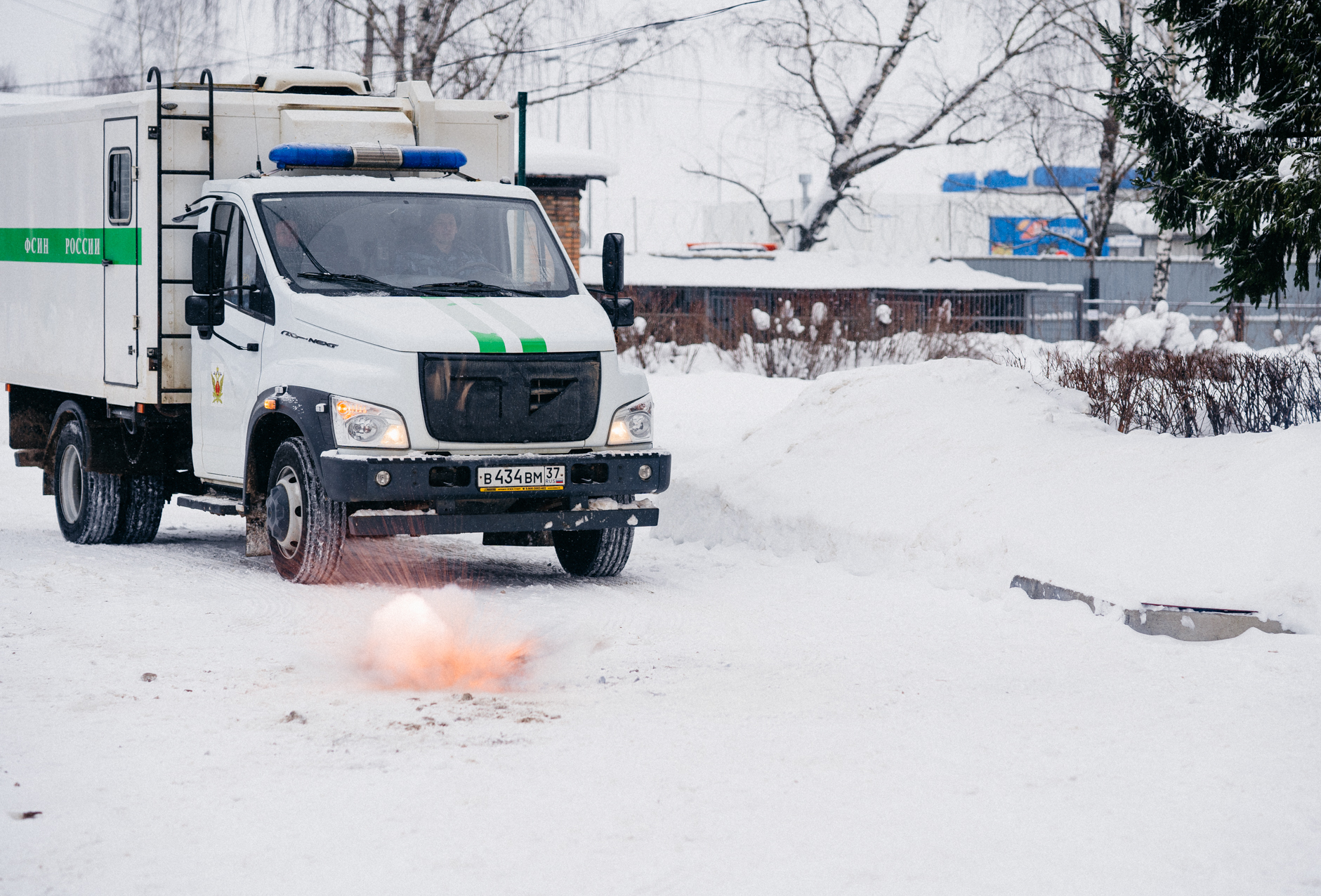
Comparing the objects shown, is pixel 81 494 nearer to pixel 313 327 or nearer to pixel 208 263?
pixel 208 263

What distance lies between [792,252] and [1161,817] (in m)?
32.9

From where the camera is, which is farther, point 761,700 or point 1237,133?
point 1237,133

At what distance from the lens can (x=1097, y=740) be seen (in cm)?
592

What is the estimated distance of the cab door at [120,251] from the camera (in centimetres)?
1059

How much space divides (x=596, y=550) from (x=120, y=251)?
3933 mm

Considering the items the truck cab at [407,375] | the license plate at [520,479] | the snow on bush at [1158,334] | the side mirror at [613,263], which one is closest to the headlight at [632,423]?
the truck cab at [407,375]

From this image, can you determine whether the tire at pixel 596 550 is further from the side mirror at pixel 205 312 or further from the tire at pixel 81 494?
the tire at pixel 81 494

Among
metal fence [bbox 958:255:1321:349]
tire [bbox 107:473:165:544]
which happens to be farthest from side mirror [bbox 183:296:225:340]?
metal fence [bbox 958:255:1321:349]

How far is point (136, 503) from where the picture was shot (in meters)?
11.4

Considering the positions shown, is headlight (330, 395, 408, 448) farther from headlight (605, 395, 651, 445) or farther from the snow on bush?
the snow on bush

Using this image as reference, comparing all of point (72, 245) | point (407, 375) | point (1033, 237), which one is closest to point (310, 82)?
point (72, 245)

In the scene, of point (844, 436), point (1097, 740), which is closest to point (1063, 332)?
point (844, 436)

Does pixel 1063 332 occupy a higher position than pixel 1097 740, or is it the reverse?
pixel 1063 332

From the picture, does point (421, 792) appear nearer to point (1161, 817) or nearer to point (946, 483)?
point (1161, 817)
